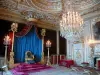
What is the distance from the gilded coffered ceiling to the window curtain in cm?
118

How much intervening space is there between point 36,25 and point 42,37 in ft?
3.38

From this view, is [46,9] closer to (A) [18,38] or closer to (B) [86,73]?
(A) [18,38]

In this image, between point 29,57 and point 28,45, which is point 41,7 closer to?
point 28,45

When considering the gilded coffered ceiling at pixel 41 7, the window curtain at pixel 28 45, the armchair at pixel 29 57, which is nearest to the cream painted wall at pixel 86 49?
the gilded coffered ceiling at pixel 41 7

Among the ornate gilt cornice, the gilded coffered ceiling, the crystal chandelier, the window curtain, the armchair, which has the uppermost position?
the gilded coffered ceiling

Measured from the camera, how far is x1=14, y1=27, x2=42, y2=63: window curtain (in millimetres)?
7738

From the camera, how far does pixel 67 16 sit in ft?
19.3

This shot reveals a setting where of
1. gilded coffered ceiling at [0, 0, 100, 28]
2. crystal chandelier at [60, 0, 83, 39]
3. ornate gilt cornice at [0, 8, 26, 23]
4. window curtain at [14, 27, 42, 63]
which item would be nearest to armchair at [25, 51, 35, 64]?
window curtain at [14, 27, 42, 63]

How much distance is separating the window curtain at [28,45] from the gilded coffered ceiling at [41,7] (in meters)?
1.18

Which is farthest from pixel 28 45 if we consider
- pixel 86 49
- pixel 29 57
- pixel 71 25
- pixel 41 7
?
pixel 86 49

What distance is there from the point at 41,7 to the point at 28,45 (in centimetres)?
281

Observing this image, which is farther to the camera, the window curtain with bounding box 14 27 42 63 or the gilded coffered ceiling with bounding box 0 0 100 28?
the window curtain with bounding box 14 27 42 63

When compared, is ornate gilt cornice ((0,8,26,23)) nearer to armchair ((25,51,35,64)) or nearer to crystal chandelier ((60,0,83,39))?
armchair ((25,51,35,64))

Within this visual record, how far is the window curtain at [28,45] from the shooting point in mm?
7738
